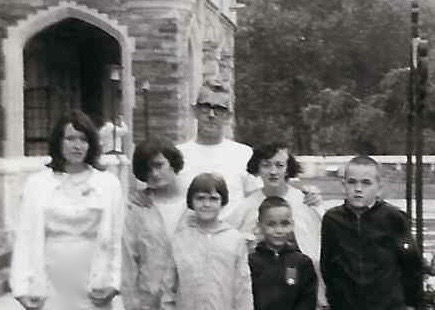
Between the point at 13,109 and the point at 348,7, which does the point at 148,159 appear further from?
the point at 348,7

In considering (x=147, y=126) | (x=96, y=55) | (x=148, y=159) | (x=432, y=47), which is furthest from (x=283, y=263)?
(x=432, y=47)

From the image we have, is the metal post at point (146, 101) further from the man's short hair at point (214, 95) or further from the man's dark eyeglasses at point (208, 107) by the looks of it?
the man's dark eyeglasses at point (208, 107)

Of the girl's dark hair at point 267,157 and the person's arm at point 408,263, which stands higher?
the girl's dark hair at point 267,157

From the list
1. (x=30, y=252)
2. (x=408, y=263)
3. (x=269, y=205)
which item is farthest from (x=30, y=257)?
(x=408, y=263)

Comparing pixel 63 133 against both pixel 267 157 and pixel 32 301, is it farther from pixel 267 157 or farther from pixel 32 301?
pixel 267 157

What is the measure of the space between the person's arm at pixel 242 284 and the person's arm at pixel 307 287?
9.9 inches

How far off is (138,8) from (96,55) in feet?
16.7

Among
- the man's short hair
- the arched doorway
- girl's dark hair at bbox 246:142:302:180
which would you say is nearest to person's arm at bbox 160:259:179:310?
girl's dark hair at bbox 246:142:302:180

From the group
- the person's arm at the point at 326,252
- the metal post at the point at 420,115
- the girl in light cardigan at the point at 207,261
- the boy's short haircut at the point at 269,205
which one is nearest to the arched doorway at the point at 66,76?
the metal post at the point at 420,115

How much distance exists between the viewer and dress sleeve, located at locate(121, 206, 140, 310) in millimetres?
5105

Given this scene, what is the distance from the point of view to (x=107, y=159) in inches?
597

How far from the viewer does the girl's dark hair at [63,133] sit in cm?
489

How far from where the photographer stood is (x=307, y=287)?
5.13 m

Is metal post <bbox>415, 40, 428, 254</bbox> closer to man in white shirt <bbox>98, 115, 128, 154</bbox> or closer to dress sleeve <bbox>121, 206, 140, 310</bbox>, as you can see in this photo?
dress sleeve <bbox>121, 206, 140, 310</bbox>
